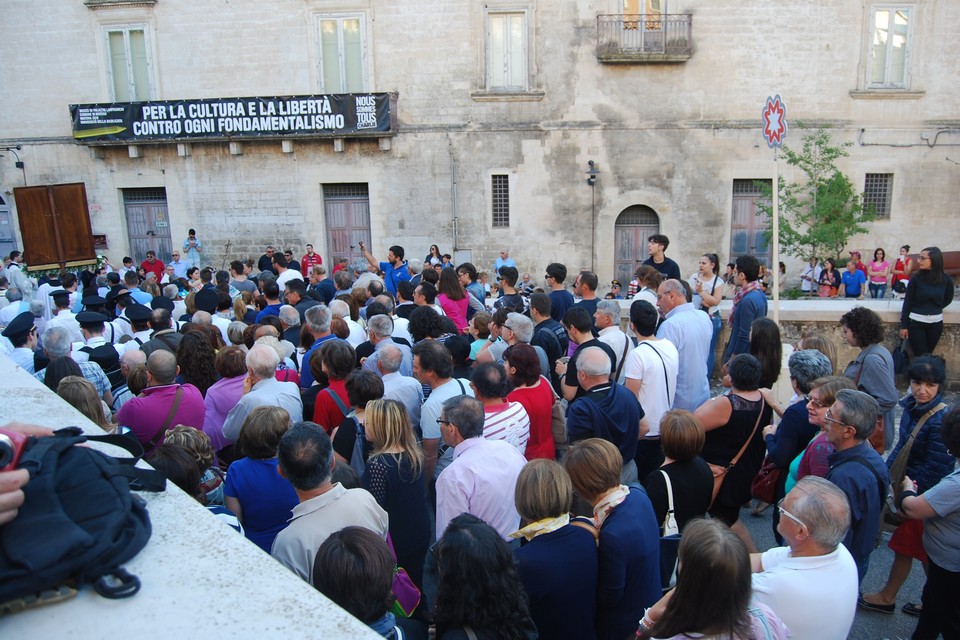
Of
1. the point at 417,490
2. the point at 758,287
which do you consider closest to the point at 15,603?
the point at 417,490

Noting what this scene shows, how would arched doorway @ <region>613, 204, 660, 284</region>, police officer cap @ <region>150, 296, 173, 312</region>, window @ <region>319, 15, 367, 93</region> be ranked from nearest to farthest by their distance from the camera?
police officer cap @ <region>150, 296, 173, 312</region> < window @ <region>319, 15, 367, 93</region> < arched doorway @ <region>613, 204, 660, 284</region>

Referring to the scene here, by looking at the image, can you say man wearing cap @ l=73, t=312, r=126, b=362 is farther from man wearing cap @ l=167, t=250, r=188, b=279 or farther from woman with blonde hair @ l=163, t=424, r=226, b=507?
man wearing cap @ l=167, t=250, r=188, b=279

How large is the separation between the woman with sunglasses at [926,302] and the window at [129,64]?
17658 mm

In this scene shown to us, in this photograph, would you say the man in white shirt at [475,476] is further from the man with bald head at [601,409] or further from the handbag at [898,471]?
the handbag at [898,471]

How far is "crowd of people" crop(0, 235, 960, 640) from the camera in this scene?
2.42 metres

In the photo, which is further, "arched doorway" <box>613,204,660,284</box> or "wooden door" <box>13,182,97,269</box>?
"arched doorway" <box>613,204,660,284</box>

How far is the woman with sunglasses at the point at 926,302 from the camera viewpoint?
7.31 metres

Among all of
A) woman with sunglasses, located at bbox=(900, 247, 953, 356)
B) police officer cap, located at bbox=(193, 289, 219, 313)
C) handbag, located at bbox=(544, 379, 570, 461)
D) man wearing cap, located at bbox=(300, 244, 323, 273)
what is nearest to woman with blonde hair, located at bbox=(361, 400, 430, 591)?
handbag, located at bbox=(544, 379, 570, 461)

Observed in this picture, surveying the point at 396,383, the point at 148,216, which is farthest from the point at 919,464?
the point at 148,216

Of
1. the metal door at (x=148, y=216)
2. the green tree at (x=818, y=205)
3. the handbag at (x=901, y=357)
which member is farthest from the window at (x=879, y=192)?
the metal door at (x=148, y=216)

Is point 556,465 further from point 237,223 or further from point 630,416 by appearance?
point 237,223

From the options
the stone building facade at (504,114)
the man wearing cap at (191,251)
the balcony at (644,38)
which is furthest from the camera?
the man wearing cap at (191,251)

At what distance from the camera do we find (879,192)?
16.8 m

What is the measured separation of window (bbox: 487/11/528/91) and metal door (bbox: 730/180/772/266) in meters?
6.17
